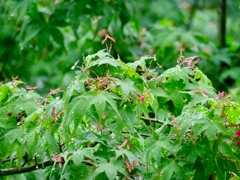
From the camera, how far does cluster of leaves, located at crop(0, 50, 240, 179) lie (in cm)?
192

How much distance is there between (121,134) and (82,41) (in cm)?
278

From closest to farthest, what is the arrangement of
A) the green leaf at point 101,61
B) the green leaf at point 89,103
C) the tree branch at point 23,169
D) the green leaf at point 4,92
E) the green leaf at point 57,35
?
the green leaf at point 89,103 < the green leaf at point 101,61 < the tree branch at point 23,169 < the green leaf at point 4,92 < the green leaf at point 57,35

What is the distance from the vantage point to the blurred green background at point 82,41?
12.3ft

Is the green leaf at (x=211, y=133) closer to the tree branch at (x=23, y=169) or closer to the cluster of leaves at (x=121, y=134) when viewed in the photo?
the cluster of leaves at (x=121, y=134)

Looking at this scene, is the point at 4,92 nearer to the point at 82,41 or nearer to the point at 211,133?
the point at 211,133

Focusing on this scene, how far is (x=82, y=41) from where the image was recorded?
479cm

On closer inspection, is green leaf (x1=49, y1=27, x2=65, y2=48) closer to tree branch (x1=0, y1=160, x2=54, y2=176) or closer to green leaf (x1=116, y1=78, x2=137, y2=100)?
tree branch (x1=0, y1=160, x2=54, y2=176)

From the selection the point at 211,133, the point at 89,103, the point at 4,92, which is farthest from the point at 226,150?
the point at 4,92

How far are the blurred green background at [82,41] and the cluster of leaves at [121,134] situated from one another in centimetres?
167

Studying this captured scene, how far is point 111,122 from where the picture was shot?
2.25m

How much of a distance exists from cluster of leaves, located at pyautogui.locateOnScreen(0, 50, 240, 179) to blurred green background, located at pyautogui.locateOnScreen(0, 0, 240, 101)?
1669 mm

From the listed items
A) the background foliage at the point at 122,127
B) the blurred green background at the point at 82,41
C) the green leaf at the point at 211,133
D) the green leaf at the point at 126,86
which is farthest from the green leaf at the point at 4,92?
the blurred green background at the point at 82,41

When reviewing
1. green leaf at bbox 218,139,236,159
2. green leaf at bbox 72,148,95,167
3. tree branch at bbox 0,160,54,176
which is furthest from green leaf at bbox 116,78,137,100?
tree branch at bbox 0,160,54,176

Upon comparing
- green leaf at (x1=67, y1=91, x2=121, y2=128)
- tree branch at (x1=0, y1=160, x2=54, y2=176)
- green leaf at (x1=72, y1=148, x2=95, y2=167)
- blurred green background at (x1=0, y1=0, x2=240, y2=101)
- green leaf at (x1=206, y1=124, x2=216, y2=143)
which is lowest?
blurred green background at (x1=0, y1=0, x2=240, y2=101)
